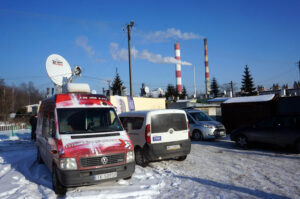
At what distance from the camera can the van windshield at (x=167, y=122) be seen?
736 cm

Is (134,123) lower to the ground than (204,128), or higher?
higher

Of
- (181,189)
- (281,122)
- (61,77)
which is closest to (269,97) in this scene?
(281,122)

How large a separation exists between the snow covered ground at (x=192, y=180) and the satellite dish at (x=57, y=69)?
18.4 ft

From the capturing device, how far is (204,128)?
12883 mm

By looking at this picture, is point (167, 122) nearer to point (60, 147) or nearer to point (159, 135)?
point (159, 135)

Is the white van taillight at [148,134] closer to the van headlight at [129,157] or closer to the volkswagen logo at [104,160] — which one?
the van headlight at [129,157]

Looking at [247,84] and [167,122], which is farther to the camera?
[247,84]

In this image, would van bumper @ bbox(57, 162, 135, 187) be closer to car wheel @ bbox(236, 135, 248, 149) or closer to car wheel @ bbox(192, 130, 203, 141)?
car wheel @ bbox(236, 135, 248, 149)

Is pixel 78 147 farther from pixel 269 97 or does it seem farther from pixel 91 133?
pixel 269 97

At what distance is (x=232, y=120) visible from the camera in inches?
645

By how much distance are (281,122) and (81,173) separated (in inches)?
323

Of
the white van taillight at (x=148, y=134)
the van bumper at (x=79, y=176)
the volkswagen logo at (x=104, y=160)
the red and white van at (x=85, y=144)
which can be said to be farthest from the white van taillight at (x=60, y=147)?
the white van taillight at (x=148, y=134)

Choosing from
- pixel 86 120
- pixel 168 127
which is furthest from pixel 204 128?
pixel 86 120

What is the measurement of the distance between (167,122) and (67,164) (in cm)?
357
